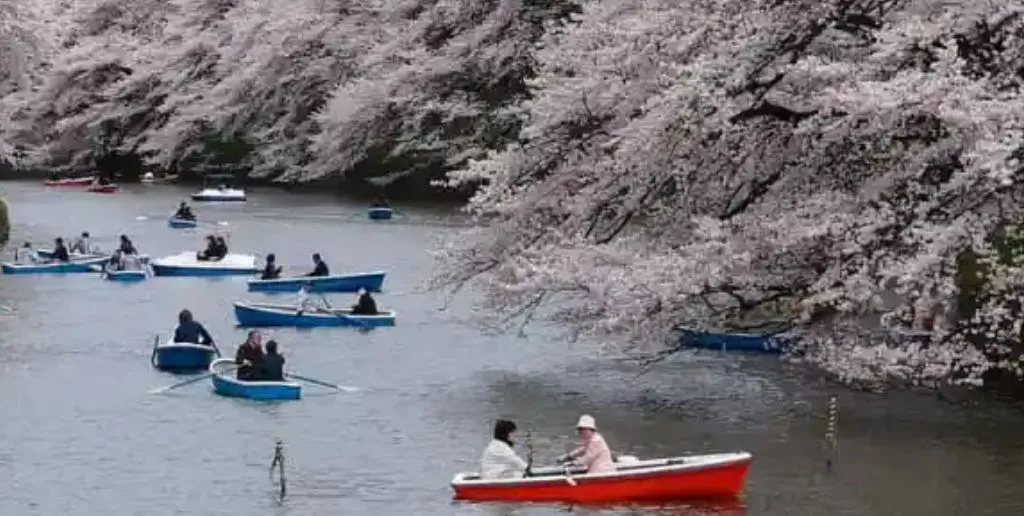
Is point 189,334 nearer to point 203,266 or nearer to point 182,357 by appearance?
point 182,357

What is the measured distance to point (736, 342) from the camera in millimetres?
30859

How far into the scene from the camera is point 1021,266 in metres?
21.9

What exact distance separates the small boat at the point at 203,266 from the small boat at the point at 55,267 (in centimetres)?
157

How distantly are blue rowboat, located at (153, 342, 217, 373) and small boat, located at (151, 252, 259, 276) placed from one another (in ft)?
48.0

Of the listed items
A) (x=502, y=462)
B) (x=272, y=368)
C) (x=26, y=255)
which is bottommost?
(x=26, y=255)

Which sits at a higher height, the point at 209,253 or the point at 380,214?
the point at 380,214

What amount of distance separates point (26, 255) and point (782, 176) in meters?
28.3

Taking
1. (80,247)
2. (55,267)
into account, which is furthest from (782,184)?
(80,247)

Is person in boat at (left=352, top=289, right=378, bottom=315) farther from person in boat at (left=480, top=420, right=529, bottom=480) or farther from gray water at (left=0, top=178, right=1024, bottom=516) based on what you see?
person in boat at (left=480, top=420, right=529, bottom=480)

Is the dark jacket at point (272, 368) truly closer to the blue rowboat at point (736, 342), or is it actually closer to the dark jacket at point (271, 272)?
the blue rowboat at point (736, 342)

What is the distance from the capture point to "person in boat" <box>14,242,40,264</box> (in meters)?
46.9

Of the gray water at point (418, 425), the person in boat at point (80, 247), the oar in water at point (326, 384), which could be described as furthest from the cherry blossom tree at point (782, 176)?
the person in boat at point (80, 247)

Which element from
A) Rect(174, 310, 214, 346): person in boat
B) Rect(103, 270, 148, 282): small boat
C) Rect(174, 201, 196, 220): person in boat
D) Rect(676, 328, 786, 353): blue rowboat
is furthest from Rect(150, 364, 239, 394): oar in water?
Rect(174, 201, 196, 220): person in boat

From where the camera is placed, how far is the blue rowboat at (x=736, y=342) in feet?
98.4
